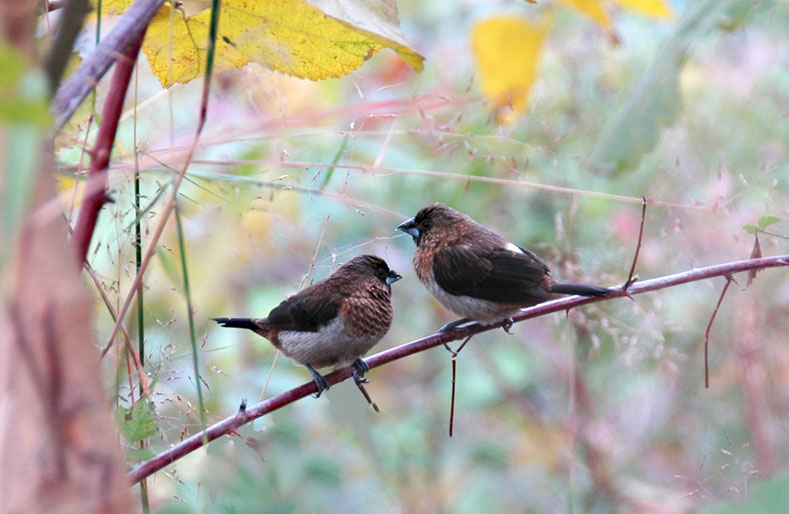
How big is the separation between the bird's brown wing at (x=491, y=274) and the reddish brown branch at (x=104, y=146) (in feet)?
5.42

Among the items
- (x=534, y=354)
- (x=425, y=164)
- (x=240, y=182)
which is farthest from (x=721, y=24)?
(x=534, y=354)

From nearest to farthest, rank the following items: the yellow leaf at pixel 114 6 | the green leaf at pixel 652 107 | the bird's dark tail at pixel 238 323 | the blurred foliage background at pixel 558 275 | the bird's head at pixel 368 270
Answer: the green leaf at pixel 652 107
the yellow leaf at pixel 114 6
the bird's dark tail at pixel 238 323
the bird's head at pixel 368 270
the blurred foliage background at pixel 558 275

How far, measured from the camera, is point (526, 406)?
14.7 feet

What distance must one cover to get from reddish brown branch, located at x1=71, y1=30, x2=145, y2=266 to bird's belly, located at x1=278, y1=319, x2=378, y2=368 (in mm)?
1637

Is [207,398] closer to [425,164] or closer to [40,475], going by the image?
[40,475]

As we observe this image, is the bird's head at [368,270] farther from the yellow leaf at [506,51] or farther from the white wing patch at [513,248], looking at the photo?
the yellow leaf at [506,51]

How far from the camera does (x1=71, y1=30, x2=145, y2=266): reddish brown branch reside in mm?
758

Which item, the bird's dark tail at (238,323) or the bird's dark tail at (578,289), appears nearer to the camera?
the bird's dark tail at (578,289)

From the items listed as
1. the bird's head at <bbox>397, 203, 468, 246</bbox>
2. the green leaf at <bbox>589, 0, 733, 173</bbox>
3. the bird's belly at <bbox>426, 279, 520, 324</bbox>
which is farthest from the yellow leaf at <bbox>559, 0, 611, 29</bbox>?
the bird's head at <bbox>397, 203, 468, 246</bbox>

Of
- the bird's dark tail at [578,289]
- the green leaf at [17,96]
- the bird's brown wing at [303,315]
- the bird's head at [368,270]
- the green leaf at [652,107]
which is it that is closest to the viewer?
the green leaf at [17,96]

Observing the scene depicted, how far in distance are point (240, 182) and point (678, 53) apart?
0.88m

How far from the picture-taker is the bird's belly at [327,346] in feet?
7.83

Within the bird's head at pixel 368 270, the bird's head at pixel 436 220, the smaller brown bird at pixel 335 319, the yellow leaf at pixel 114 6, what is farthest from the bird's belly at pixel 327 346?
the yellow leaf at pixel 114 6

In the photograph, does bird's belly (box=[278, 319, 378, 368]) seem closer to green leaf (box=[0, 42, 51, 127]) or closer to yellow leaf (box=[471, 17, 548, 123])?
yellow leaf (box=[471, 17, 548, 123])
